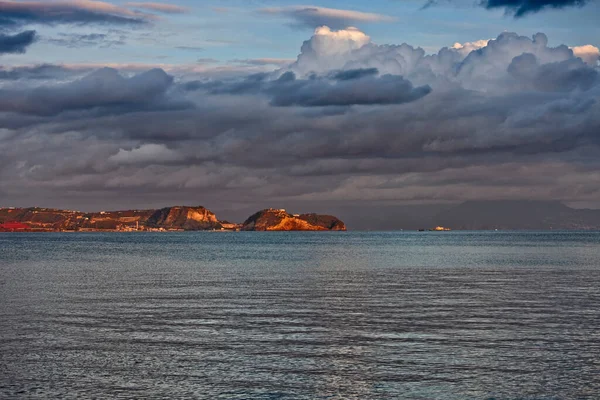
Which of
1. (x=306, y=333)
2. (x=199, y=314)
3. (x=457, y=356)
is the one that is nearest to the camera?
(x=457, y=356)

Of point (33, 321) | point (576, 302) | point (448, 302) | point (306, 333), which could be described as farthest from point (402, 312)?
point (33, 321)

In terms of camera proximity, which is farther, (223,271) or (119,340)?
(223,271)

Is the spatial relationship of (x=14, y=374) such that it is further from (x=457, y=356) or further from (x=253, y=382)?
(x=457, y=356)

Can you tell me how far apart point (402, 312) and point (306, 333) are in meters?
10.9

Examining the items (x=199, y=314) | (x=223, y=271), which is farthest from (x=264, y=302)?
(x=223, y=271)

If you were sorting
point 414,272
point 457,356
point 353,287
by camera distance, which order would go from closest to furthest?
point 457,356 < point 353,287 < point 414,272

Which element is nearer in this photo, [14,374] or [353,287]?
[14,374]

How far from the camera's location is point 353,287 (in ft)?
225

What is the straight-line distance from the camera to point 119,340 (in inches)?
1442

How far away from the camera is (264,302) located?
54.8 m

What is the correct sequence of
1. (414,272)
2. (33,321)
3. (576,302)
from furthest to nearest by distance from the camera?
(414,272) < (576,302) < (33,321)

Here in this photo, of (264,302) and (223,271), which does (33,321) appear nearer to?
(264,302)

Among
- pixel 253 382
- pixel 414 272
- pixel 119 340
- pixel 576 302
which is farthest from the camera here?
pixel 414 272

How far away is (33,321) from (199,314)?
33.5ft
